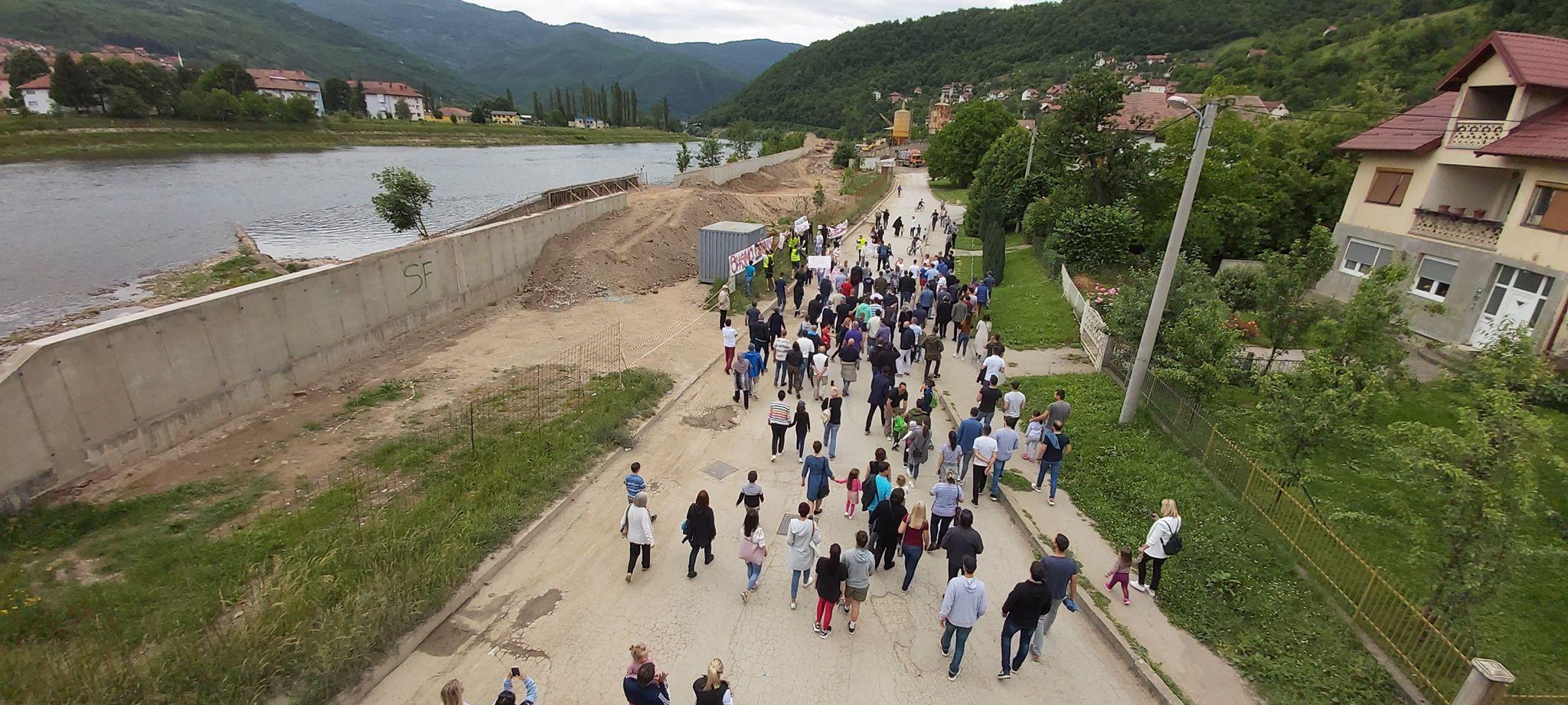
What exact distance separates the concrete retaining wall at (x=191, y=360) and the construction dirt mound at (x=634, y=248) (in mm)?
4258

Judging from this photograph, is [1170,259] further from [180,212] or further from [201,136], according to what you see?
[201,136]

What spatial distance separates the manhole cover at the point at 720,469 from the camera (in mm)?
11016

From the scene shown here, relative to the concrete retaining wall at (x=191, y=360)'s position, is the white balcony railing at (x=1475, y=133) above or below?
above

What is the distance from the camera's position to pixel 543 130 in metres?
118

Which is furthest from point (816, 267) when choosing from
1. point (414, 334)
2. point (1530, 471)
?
point (1530, 471)

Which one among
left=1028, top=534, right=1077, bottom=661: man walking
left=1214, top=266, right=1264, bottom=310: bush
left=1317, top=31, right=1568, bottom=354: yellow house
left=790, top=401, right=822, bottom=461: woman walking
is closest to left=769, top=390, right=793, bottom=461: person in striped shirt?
left=790, top=401, right=822, bottom=461: woman walking

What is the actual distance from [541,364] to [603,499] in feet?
22.9

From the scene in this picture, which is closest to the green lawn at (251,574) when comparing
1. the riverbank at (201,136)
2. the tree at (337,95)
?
the riverbank at (201,136)

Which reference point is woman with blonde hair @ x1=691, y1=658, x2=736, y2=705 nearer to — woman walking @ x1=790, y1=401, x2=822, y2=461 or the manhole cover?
the manhole cover

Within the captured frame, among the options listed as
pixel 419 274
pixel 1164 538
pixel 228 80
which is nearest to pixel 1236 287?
pixel 1164 538

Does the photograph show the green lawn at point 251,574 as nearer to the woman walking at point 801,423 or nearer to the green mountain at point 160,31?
the woman walking at point 801,423

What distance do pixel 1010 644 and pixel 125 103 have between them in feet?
294

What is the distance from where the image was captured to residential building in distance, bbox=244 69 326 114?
10856cm

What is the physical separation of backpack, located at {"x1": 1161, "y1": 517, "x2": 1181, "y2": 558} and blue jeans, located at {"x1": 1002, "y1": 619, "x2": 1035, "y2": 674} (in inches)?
87.8
